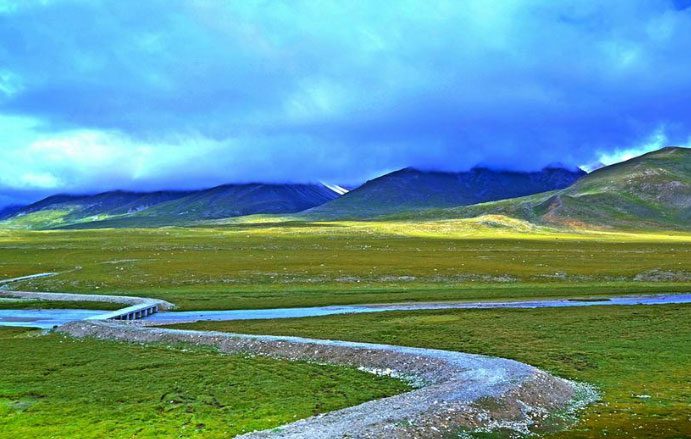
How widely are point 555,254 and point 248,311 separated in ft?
319

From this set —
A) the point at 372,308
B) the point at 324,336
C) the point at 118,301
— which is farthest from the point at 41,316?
the point at 372,308

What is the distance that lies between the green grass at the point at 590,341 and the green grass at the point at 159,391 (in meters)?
11.6

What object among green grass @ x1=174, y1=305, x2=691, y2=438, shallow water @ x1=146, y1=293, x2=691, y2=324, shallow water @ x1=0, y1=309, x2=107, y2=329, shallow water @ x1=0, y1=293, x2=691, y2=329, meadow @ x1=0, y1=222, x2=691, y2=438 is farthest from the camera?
shallow water @ x1=146, y1=293, x2=691, y2=324

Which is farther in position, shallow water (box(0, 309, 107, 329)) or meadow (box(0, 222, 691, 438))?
shallow water (box(0, 309, 107, 329))

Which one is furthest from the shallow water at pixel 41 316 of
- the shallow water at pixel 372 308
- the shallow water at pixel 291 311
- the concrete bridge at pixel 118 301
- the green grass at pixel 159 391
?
the green grass at pixel 159 391

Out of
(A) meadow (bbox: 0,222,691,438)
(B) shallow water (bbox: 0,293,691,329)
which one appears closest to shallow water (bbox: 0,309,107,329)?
(B) shallow water (bbox: 0,293,691,329)

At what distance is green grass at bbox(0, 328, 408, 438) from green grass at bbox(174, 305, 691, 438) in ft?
38.2

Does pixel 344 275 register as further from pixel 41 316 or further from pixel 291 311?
pixel 41 316

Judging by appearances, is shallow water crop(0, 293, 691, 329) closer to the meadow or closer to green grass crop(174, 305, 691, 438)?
the meadow

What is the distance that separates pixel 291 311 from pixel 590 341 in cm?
3550

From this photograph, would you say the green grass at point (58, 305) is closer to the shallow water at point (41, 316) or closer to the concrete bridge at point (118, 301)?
the concrete bridge at point (118, 301)

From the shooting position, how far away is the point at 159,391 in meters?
33.9

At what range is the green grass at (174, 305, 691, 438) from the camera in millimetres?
28964

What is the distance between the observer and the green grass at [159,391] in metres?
27.7
